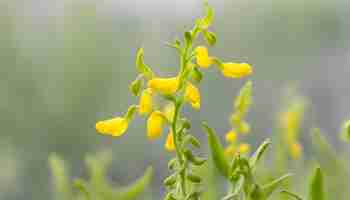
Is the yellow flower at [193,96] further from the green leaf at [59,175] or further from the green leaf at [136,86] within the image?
the green leaf at [59,175]

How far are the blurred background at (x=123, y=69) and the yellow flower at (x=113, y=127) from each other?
92cm

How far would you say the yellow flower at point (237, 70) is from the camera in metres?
0.40

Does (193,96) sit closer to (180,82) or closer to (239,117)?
(180,82)

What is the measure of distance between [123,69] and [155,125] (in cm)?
138


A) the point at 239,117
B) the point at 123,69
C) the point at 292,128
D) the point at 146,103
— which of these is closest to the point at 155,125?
the point at 146,103

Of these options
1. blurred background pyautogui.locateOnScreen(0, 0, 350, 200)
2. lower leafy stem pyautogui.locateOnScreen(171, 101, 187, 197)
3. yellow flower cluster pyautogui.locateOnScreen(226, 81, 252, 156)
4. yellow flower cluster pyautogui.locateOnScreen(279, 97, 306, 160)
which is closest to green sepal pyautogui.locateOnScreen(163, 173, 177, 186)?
lower leafy stem pyautogui.locateOnScreen(171, 101, 187, 197)

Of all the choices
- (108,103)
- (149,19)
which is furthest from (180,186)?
(149,19)

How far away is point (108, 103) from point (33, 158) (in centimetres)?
23

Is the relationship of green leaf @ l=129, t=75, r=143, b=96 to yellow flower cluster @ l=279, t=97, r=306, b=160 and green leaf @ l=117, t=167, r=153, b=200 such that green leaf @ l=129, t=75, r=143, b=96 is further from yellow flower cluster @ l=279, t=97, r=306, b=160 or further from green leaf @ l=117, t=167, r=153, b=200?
yellow flower cluster @ l=279, t=97, r=306, b=160

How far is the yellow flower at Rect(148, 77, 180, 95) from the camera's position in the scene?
14.9 inches

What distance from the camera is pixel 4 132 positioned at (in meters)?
1.51

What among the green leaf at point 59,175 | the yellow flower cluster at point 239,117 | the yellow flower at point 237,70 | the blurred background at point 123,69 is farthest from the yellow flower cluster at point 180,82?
the blurred background at point 123,69

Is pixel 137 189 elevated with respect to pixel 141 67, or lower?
lower

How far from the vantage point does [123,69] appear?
1.77 metres
